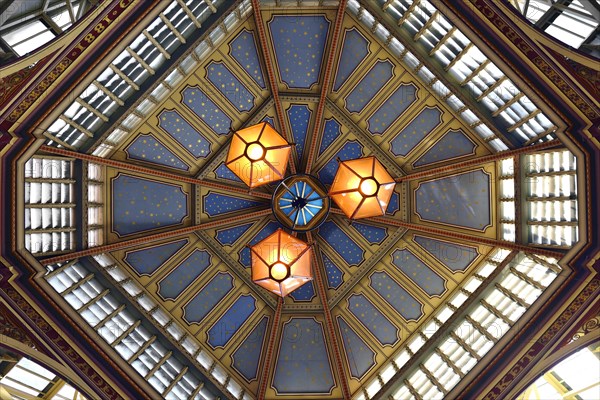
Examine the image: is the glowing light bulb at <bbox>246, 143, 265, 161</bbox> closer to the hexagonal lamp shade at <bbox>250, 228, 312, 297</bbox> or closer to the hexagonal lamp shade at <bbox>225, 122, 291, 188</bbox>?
the hexagonal lamp shade at <bbox>225, 122, 291, 188</bbox>

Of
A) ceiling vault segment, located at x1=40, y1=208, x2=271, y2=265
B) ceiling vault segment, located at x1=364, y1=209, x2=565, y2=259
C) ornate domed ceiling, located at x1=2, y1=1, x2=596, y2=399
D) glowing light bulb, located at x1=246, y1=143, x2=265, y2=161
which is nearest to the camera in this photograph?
glowing light bulb, located at x1=246, y1=143, x2=265, y2=161

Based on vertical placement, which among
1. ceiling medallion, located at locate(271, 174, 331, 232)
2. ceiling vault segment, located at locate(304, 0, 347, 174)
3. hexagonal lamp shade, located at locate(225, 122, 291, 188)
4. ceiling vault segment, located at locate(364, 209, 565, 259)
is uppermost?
ceiling vault segment, located at locate(304, 0, 347, 174)

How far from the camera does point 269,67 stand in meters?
16.2

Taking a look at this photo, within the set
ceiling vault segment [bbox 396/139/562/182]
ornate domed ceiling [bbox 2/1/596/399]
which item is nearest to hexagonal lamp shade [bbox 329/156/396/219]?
ceiling vault segment [bbox 396/139/562/182]

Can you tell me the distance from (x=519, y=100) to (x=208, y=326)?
452 inches

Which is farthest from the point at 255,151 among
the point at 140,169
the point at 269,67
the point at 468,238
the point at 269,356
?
the point at 468,238

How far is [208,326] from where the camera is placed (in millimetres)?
17328

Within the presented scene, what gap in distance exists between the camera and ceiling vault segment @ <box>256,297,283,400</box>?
16778 mm

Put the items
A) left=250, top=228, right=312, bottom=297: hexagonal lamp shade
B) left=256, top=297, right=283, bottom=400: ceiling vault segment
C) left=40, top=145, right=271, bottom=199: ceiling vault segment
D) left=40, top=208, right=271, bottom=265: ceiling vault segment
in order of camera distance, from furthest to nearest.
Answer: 1. left=256, top=297, right=283, bottom=400: ceiling vault segment
2. left=40, top=208, right=271, bottom=265: ceiling vault segment
3. left=40, top=145, right=271, bottom=199: ceiling vault segment
4. left=250, top=228, right=312, bottom=297: hexagonal lamp shade

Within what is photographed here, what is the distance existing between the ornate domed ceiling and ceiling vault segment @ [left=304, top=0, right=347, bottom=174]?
0.21 feet

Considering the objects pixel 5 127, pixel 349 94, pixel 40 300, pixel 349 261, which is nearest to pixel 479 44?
pixel 349 94

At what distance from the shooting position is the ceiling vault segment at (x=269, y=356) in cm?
1678

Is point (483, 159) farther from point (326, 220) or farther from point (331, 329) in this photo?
point (331, 329)

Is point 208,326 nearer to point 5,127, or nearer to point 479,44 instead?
point 5,127
